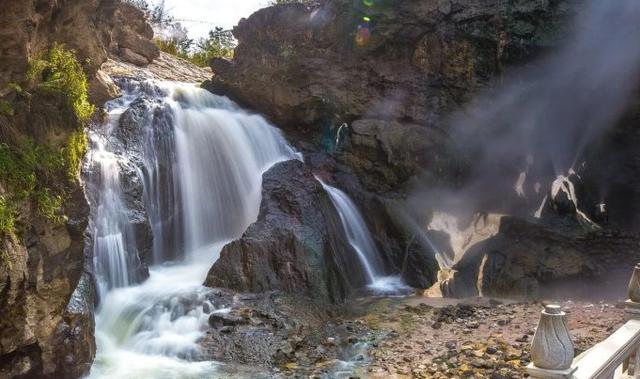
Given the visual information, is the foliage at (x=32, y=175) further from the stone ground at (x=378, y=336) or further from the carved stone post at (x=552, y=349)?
the carved stone post at (x=552, y=349)

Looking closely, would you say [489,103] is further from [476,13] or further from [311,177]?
[311,177]

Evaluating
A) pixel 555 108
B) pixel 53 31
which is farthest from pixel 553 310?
pixel 555 108

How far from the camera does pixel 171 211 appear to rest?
13.1m

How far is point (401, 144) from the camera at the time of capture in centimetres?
1759

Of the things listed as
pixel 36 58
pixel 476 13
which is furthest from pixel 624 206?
pixel 36 58

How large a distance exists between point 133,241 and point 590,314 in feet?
31.2

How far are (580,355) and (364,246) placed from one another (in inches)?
365

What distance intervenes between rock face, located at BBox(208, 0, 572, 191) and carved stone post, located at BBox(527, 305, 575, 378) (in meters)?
13.4

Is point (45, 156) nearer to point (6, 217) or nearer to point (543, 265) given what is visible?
point (6, 217)

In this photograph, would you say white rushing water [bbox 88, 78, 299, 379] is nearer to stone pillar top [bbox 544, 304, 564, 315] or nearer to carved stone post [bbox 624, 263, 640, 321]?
stone pillar top [bbox 544, 304, 564, 315]

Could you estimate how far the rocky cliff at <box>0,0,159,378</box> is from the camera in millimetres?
6344

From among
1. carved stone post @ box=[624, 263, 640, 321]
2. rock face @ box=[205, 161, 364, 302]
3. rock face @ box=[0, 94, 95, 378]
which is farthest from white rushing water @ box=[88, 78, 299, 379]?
carved stone post @ box=[624, 263, 640, 321]

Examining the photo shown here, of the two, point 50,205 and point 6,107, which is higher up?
point 6,107

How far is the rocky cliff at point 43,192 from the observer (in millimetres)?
6344
